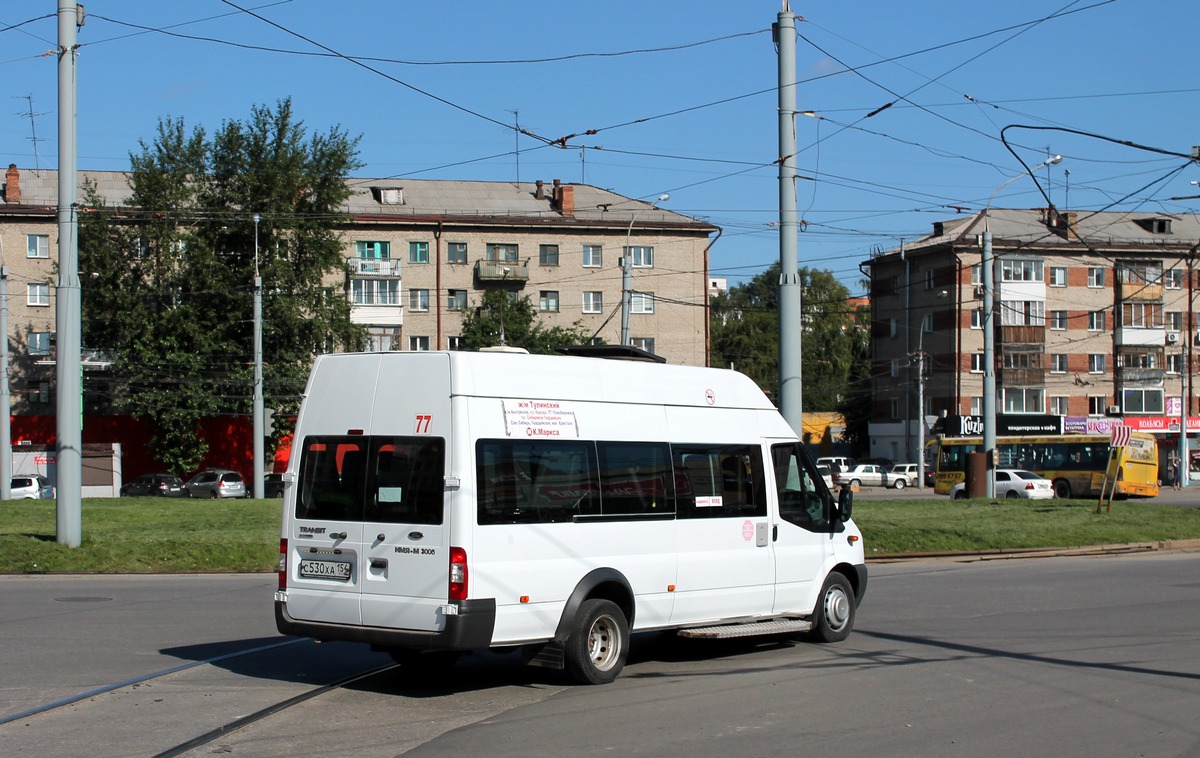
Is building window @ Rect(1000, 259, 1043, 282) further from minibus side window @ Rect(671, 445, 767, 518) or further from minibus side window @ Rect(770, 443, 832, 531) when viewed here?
minibus side window @ Rect(671, 445, 767, 518)

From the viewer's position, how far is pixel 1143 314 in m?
76.8

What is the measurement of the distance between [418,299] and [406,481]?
193 ft

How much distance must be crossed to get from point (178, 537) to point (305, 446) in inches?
519

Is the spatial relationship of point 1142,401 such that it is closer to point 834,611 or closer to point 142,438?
point 142,438

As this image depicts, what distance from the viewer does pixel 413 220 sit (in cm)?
Answer: 6619

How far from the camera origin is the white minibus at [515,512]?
8.79 metres

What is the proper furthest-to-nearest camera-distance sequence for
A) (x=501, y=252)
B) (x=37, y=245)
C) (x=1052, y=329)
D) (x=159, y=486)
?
(x=1052, y=329), (x=501, y=252), (x=37, y=245), (x=159, y=486)

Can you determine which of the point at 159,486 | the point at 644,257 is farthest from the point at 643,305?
the point at 159,486

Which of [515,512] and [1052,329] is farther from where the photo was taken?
[1052,329]

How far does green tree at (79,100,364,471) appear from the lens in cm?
5594

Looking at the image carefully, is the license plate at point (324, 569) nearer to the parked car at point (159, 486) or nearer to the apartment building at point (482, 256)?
the parked car at point (159, 486)

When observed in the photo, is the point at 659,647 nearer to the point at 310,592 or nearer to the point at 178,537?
the point at 310,592

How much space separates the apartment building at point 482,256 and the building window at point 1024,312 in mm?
18250

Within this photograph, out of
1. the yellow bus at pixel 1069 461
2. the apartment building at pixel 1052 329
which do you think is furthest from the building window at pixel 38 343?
the apartment building at pixel 1052 329
